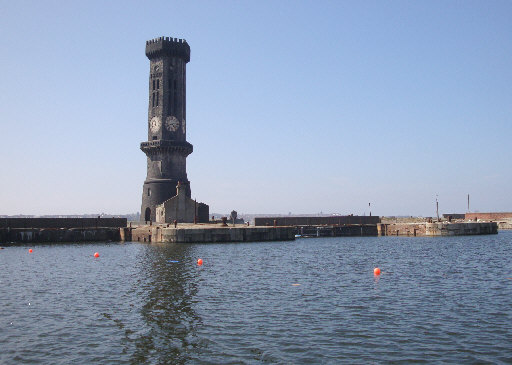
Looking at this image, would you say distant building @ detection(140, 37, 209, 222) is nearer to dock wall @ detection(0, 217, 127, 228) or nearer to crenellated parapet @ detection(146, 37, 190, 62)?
crenellated parapet @ detection(146, 37, 190, 62)

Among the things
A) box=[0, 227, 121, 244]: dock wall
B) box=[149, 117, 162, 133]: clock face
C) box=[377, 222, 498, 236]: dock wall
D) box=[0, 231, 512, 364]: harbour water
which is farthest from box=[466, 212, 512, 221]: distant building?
box=[0, 227, 121, 244]: dock wall

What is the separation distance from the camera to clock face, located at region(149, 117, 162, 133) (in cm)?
8250

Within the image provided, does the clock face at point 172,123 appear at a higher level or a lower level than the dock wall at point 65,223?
higher

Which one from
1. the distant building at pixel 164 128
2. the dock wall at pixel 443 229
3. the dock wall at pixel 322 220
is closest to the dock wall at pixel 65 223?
the distant building at pixel 164 128

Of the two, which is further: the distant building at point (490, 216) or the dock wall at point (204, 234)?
the distant building at point (490, 216)

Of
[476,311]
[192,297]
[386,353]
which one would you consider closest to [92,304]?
[192,297]

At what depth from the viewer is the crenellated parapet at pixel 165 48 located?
82812mm

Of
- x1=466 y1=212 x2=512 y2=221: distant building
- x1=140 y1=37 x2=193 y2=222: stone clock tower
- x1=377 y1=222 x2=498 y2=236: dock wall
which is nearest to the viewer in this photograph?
x1=377 y1=222 x2=498 y2=236: dock wall

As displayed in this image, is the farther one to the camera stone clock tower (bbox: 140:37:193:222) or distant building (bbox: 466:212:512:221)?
distant building (bbox: 466:212:512:221)

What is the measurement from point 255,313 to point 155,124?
65.8 meters

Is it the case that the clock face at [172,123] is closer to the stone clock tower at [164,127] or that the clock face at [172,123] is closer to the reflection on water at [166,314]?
the stone clock tower at [164,127]

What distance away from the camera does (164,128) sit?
3233 inches

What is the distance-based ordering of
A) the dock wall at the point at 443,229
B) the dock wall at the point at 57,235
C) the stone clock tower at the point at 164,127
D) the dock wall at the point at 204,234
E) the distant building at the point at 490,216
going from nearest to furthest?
the dock wall at the point at 204,234
the dock wall at the point at 57,235
the dock wall at the point at 443,229
the stone clock tower at the point at 164,127
the distant building at the point at 490,216

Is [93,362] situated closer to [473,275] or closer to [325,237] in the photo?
[473,275]
